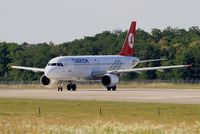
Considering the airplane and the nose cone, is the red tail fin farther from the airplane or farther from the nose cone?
the nose cone

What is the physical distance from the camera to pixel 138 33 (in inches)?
6486

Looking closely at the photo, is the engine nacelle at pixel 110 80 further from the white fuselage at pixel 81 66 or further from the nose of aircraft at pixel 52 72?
the nose of aircraft at pixel 52 72

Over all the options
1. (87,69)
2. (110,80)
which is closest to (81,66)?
(87,69)

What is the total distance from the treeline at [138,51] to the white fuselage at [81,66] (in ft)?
99.4

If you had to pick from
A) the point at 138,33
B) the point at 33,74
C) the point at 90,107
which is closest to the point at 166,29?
the point at 138,33

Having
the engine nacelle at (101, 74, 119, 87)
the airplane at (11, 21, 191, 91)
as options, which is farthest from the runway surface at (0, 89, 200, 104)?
the airplane at (11, 21, 191, 91)

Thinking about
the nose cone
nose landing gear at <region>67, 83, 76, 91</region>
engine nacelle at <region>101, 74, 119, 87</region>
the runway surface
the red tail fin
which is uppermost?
the red tail fin

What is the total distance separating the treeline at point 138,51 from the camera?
5143 inches

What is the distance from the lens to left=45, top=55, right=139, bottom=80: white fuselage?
294 feet

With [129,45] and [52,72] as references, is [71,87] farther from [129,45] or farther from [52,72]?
[129,45]

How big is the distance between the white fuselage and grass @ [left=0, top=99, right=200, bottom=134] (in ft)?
85.8

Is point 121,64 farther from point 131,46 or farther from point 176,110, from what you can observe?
point 176,110

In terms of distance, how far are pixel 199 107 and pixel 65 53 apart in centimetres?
10625

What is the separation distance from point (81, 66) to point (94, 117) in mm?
Answer: 46680
